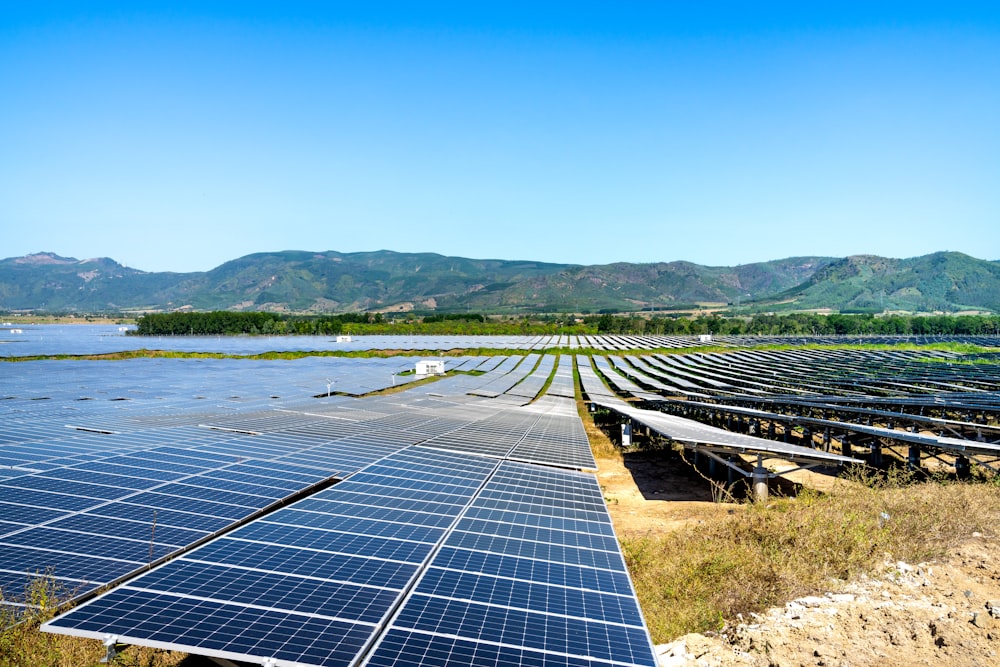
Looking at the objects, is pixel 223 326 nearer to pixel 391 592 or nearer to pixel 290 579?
pixel 290 579

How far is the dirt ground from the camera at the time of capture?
7227mm

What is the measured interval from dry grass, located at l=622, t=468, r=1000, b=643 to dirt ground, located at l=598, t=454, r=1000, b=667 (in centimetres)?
34

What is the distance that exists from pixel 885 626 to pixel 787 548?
261cm

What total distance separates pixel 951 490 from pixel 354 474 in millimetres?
14563

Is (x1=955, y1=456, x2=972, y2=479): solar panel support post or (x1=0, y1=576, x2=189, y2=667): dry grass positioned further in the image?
(x1=955, y1=456, x2=972, y2=479): solar panel support post

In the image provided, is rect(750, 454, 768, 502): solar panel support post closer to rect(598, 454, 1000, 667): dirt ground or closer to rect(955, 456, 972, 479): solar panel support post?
rect(598, 454, 1000, 667): dirt ground

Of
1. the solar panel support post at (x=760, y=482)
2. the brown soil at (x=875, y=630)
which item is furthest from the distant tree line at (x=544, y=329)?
the brown soil at (x=875, y=630)

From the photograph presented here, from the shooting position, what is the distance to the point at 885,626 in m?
7.95

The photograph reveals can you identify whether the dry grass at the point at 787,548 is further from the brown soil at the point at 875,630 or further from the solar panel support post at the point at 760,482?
the solar panel support post at the point at 760,482

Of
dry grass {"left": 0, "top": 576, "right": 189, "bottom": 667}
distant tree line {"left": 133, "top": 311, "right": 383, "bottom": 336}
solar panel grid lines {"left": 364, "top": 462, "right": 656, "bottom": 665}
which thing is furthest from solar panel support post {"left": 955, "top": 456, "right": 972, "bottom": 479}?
distant tree line {"left": 133, "top": 311, "right": 383, "bottom": 336}

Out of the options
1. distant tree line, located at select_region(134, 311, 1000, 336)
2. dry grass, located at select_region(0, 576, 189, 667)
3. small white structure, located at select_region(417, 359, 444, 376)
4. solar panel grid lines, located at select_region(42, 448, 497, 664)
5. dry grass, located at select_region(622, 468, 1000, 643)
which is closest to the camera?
solar panel grid lines, located at select_region(42, 448, 497, 664)

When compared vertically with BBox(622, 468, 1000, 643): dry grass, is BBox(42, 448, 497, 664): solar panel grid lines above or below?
above

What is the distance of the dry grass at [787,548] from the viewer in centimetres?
876

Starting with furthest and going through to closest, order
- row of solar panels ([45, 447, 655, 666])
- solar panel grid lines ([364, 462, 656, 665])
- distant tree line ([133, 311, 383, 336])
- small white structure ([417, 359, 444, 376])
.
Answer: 1. distant tree line ([133, 311, 383, 336])
2. small white structure ([417, 359, 444, 376])
3. solar panel grid lines ([364, 462, 656, 665])
4. row of solar panels ([45, 447, 655, 666])
